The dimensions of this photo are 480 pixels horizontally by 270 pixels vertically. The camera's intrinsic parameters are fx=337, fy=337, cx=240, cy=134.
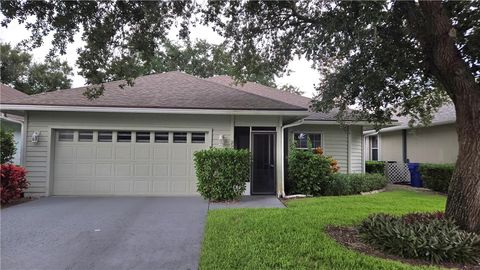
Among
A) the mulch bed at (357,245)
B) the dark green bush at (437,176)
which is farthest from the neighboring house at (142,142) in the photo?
the dark green bush at (437,176)

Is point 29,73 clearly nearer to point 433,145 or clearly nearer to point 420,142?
point 420,142

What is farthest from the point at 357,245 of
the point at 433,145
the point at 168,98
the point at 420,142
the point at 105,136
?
the point at 420,142

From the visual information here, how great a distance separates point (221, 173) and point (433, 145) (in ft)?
41.1

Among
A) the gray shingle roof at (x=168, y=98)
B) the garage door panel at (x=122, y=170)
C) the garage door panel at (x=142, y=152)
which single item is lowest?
the garage door panel at (x=122, y=170)

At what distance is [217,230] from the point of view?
635cm

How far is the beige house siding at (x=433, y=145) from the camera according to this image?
15.6 metres

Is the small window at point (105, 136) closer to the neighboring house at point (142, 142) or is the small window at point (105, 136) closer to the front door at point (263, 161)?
the neighboring house at point (142, 142)

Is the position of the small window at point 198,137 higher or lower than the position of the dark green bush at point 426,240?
higher

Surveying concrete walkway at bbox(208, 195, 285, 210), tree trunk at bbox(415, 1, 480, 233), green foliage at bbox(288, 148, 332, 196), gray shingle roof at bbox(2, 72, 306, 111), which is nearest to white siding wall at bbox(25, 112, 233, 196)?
gray shingle roof at bbox(2, 72, 306, 111)

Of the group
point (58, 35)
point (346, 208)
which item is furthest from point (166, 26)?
point (346, 208)

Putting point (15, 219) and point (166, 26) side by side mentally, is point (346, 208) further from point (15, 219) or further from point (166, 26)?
point (15, 219)

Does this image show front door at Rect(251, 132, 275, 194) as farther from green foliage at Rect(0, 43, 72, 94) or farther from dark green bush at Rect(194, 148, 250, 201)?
green foliage at Rect(0, 43, 72, 94)

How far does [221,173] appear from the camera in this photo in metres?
9.50

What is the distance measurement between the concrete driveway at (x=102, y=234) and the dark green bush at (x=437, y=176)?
9.20m
